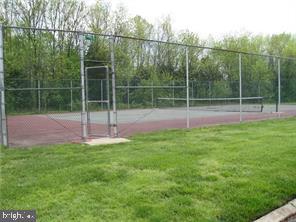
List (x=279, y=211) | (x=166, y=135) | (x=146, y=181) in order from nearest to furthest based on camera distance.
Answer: (x=279, y=211) → (x=146, y=181) → (x=166, y=135)

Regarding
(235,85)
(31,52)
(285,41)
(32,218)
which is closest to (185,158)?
(32,218)

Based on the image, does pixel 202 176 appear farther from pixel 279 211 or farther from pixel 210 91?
pixel 210 91

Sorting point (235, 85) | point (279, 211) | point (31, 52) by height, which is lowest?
point (279, 211)

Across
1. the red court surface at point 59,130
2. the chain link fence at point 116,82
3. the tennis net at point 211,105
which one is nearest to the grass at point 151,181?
the red court surface at point 59,130

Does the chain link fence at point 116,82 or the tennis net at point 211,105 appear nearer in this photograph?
the chain link fence at point 116,82

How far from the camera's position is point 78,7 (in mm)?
31359

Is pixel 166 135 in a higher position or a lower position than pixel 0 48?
lower

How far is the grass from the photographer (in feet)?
14.9

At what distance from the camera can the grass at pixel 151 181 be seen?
14.9 ft

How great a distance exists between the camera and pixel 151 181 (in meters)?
5.65

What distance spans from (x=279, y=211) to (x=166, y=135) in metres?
6.36

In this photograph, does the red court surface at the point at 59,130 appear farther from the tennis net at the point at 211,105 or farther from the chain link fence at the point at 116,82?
the tennis net at the point at 211,105

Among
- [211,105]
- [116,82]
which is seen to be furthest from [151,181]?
[211,105]

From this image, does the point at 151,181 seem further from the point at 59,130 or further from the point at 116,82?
the point at 116,82
